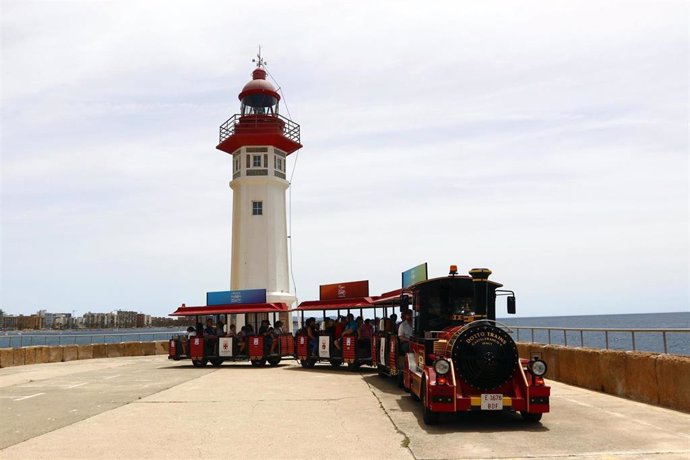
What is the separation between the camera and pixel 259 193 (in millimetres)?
34281

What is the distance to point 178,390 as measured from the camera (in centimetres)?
1550

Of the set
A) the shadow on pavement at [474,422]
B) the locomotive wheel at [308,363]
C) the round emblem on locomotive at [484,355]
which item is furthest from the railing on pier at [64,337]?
the round emblem on locomotive at [484,355]

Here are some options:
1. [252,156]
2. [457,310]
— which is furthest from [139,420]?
[252,156]

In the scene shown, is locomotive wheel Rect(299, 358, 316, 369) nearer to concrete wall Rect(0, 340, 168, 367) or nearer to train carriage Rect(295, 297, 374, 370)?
train carriage Rect(295, 297, 374, 370)

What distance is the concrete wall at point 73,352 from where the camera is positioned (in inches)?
1016

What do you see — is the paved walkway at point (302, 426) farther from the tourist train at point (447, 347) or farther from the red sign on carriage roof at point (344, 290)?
the red sign on carriage roof at point (344, 290)

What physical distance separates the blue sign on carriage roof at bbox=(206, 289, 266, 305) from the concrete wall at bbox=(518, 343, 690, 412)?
11908 mm

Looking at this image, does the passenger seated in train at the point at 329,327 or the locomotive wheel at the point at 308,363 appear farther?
the locomotive wheel at the point at 308,363

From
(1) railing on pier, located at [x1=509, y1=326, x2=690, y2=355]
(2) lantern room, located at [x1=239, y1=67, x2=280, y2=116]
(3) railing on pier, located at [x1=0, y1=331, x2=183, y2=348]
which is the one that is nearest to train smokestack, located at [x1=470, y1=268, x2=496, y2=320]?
(1) railing on pier, located at [x1=509, y1=326, x2=690, y2=355]

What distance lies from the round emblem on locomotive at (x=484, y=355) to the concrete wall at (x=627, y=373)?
592mm

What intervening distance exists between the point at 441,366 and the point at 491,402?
0.96 metres

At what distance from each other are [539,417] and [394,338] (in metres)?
5.78

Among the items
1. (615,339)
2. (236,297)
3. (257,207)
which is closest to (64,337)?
(236,297)

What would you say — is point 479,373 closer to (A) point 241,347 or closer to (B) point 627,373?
(B) point 627,373
